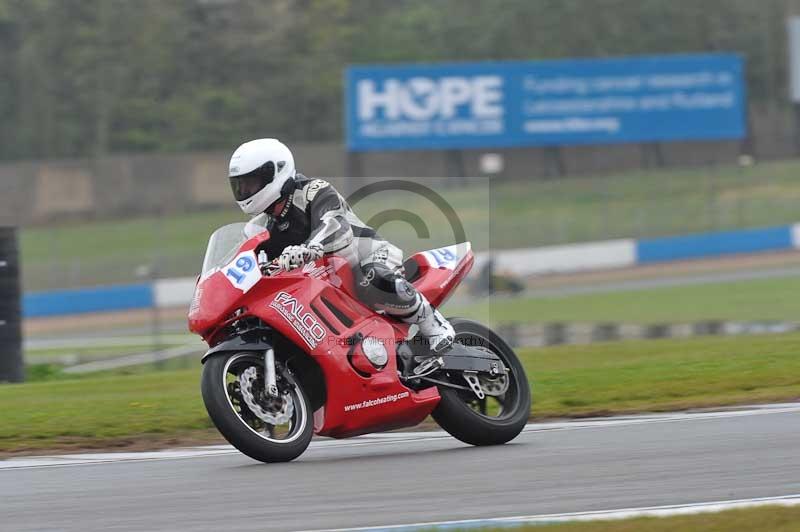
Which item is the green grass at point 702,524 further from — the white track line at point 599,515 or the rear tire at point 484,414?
the rear tire at point 484,414

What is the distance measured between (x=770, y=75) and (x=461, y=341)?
46144 mm

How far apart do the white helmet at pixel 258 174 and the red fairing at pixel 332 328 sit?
33 cm

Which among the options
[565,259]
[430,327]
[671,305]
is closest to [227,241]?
[430,327]

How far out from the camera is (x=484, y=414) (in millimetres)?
8211

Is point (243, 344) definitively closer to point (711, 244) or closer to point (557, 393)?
point (557, 393)

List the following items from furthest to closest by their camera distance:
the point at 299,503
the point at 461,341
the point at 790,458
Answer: the point at 461,341
the point at 790,458
the point at 299,503

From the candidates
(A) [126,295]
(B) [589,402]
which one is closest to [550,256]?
(A) [126,295]

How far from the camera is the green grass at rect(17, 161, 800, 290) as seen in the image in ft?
113

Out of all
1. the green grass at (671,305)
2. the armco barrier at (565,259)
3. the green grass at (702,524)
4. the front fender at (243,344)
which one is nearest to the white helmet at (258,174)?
the front fender at (243,344)

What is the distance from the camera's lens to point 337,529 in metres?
5.59

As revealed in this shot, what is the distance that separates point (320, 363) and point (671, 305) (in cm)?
1979

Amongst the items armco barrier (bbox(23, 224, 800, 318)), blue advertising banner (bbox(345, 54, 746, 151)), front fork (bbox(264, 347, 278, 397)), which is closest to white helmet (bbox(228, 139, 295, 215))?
front fork (bbox(264, 347, 278, 397))

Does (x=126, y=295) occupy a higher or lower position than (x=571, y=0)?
lower

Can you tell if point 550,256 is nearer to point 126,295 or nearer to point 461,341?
point 126,295
